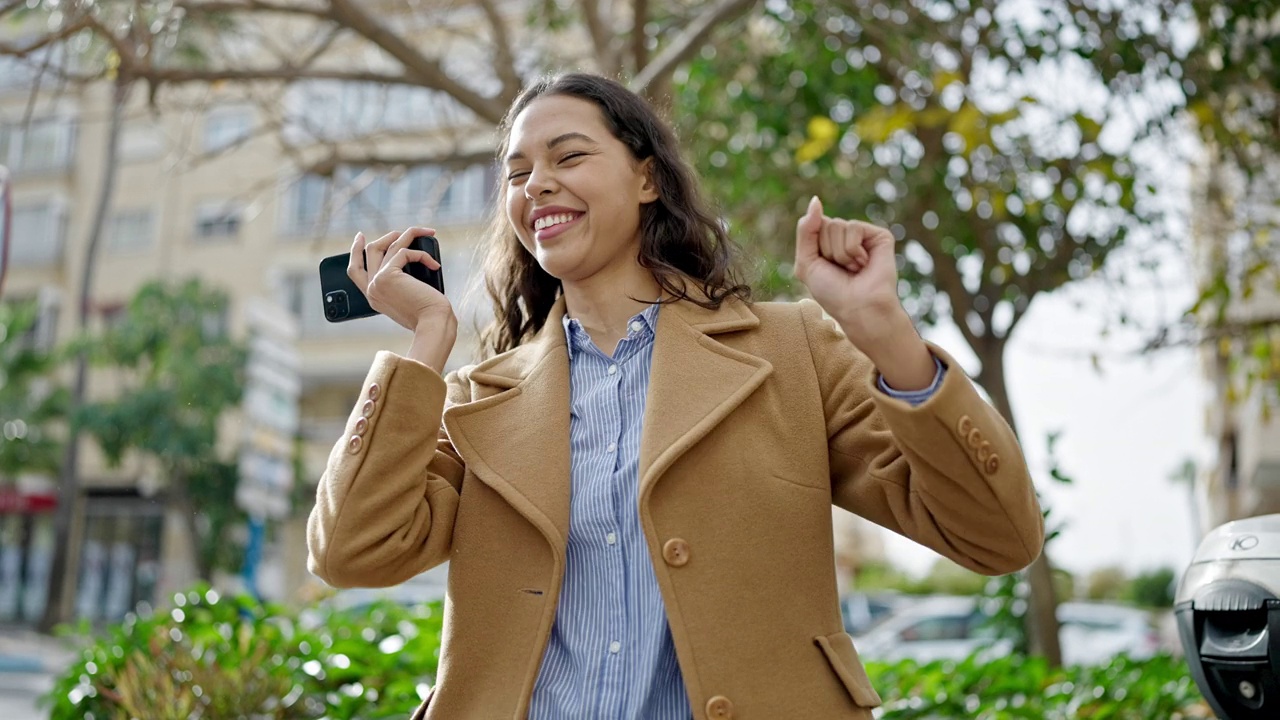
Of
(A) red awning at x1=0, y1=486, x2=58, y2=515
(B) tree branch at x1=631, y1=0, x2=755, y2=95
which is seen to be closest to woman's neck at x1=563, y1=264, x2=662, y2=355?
(B) tree branch at x1=631, y1=0, x2=755, y2=95

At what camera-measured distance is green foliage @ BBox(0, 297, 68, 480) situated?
22234 millimetres

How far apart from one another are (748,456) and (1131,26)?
5.30 meters

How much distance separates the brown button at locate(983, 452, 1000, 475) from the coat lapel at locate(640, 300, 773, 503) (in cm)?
39

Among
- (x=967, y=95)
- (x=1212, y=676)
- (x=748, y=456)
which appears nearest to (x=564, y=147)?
(x=748, y=456)

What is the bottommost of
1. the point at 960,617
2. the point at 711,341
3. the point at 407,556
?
the point at 960,617

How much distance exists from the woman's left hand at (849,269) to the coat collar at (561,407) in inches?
9.8

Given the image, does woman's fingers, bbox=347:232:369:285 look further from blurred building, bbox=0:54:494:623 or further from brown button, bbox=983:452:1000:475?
blurred building, bbox=0:54:494:623

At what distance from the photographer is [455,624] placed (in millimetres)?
2020

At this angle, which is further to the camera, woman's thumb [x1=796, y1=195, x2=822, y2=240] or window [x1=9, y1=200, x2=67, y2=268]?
window [x1=9, y1=200, x2=67, y2=268]

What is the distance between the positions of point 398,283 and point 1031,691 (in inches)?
132

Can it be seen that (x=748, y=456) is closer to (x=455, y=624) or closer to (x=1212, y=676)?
(x=455, y=624)

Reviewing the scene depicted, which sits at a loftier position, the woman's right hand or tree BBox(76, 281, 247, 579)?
the woman's right hand

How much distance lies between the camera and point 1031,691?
4.65 meters

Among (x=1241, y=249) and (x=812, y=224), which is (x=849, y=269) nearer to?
(x=812, y=224)
